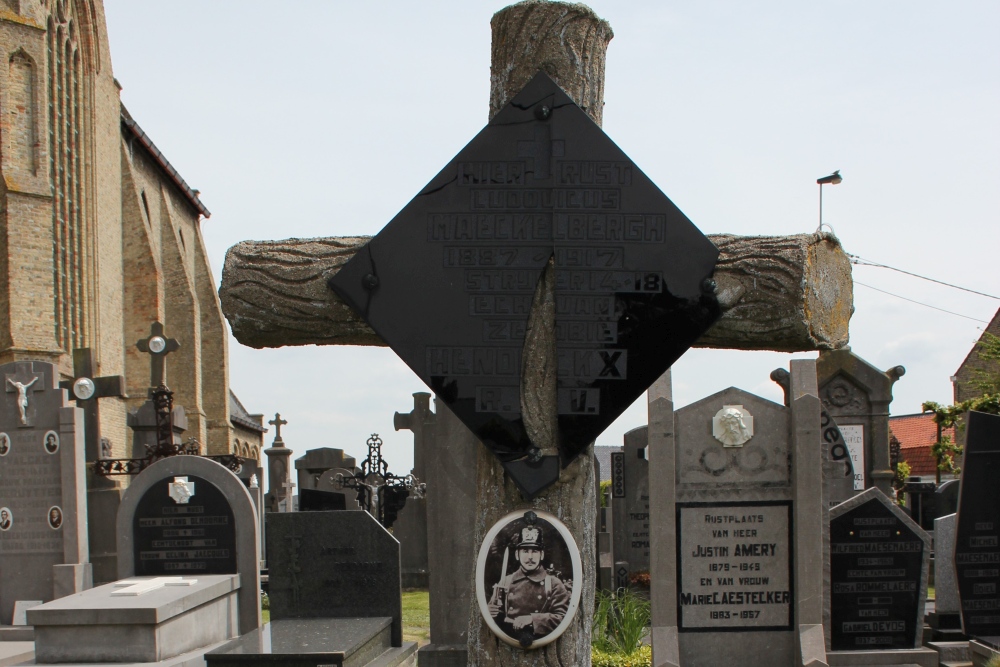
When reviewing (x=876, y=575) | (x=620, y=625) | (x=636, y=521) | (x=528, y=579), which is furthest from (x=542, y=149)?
(x=636, y=521)

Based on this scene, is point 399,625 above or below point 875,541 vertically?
below

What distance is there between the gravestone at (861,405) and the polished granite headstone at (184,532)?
313 inches

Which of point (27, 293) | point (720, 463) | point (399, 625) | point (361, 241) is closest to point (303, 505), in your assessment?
point (399, 625)

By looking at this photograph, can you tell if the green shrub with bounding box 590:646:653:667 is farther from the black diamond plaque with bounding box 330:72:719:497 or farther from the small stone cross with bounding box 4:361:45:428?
the small stone cross with bounding box 4:361:45:428

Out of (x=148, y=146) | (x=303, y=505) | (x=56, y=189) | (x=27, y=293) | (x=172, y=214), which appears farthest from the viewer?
(x=172, y=214)

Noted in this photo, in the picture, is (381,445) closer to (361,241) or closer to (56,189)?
(56,189)

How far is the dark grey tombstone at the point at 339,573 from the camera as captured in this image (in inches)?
323

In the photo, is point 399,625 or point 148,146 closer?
point 399,625

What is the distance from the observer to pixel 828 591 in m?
7.93

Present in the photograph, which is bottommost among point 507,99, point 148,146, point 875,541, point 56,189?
point 875,541

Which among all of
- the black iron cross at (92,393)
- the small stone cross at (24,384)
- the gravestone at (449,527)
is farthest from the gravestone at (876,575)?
the black iron cross at (92,393)

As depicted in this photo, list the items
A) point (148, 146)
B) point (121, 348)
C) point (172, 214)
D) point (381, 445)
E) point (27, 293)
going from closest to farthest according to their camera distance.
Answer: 1. point (381, 445)
2. point (27, 293)
3. point (121, 348)
4. point (148, 146)
5. point (172, 214)

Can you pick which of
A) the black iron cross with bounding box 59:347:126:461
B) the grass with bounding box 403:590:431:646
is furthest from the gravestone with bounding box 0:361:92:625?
the grass with bounding box 403:590:431:646

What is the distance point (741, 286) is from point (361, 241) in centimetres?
90
